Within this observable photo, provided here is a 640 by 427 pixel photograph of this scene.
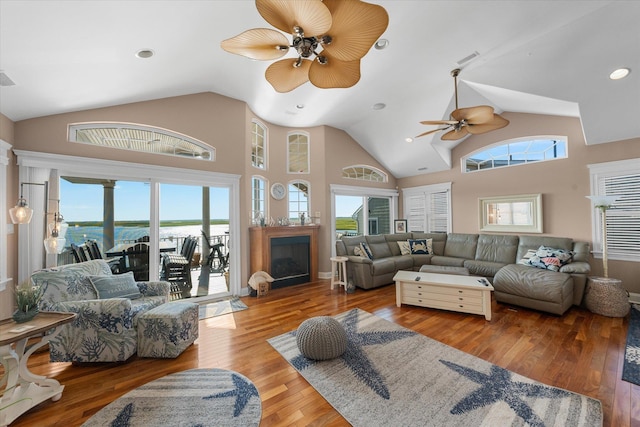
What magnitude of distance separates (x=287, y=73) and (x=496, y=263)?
5014 millimetres

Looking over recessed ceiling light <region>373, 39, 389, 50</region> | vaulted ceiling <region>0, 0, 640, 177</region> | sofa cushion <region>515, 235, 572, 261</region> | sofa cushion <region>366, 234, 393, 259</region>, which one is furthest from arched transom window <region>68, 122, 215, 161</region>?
sofa cushion <region>515, 235, 572, 261</region>

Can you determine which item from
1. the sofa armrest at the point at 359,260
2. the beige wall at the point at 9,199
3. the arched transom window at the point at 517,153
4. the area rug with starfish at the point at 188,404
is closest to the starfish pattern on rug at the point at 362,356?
the area rug with starfish at the point at 188,404

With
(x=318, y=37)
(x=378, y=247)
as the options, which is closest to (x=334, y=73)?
(x=318, y=37)

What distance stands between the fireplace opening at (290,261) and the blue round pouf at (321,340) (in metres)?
2.53

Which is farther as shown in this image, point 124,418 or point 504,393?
point 504,393

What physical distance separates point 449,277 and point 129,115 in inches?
208

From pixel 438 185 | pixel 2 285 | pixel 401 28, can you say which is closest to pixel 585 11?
pixel 401 28

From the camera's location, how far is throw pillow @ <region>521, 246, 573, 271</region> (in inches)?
153

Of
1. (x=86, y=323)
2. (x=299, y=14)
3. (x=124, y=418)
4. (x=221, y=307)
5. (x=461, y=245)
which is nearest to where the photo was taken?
(x=299, y=14)

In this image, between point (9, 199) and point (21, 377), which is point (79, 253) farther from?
point (21, 377)

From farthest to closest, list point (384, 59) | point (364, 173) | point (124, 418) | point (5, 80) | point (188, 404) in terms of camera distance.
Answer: point (364, 173), point (384, 59), point (5, 80), point (188, 404), point (124, 418)

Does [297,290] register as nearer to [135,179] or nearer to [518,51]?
→ [135,179]

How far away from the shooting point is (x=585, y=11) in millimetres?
2535

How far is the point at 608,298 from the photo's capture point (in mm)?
3320
